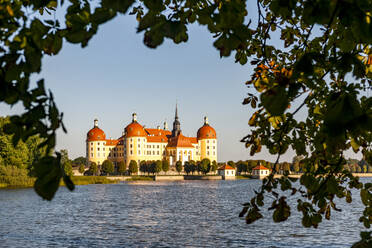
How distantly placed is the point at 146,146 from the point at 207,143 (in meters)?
20.1

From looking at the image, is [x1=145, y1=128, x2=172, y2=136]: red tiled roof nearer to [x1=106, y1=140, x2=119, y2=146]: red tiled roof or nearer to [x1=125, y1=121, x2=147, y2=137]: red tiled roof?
[x1=106, y1=140, x2=119, y2=146]: red tiled roof

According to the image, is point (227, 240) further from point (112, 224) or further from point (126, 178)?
point (126, 178)

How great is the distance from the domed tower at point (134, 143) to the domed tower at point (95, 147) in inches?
339

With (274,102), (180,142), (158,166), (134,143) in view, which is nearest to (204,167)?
(158,166)

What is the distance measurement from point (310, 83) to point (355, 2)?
80 cm

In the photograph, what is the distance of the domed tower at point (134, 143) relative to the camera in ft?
397

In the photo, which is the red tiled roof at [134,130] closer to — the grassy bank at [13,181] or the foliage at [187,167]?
the foliage at [187,167]

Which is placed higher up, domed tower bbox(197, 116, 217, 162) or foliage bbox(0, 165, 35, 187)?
domed tower bbox(197, 116, 217, 162)

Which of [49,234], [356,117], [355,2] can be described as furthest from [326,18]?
[49,234]

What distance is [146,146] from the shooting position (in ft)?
411

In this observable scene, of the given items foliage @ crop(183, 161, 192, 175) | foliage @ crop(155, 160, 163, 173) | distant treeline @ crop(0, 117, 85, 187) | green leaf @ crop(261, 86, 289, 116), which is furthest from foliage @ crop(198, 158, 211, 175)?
green leaf @ crop(261, 86, 289, 116)

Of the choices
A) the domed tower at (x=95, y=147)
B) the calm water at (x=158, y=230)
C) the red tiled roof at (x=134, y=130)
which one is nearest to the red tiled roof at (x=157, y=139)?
the red tiled roof at (x=134, y=130)

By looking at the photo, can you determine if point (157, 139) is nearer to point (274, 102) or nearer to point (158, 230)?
point (158, 230)

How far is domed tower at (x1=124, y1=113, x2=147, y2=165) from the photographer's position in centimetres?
12106
